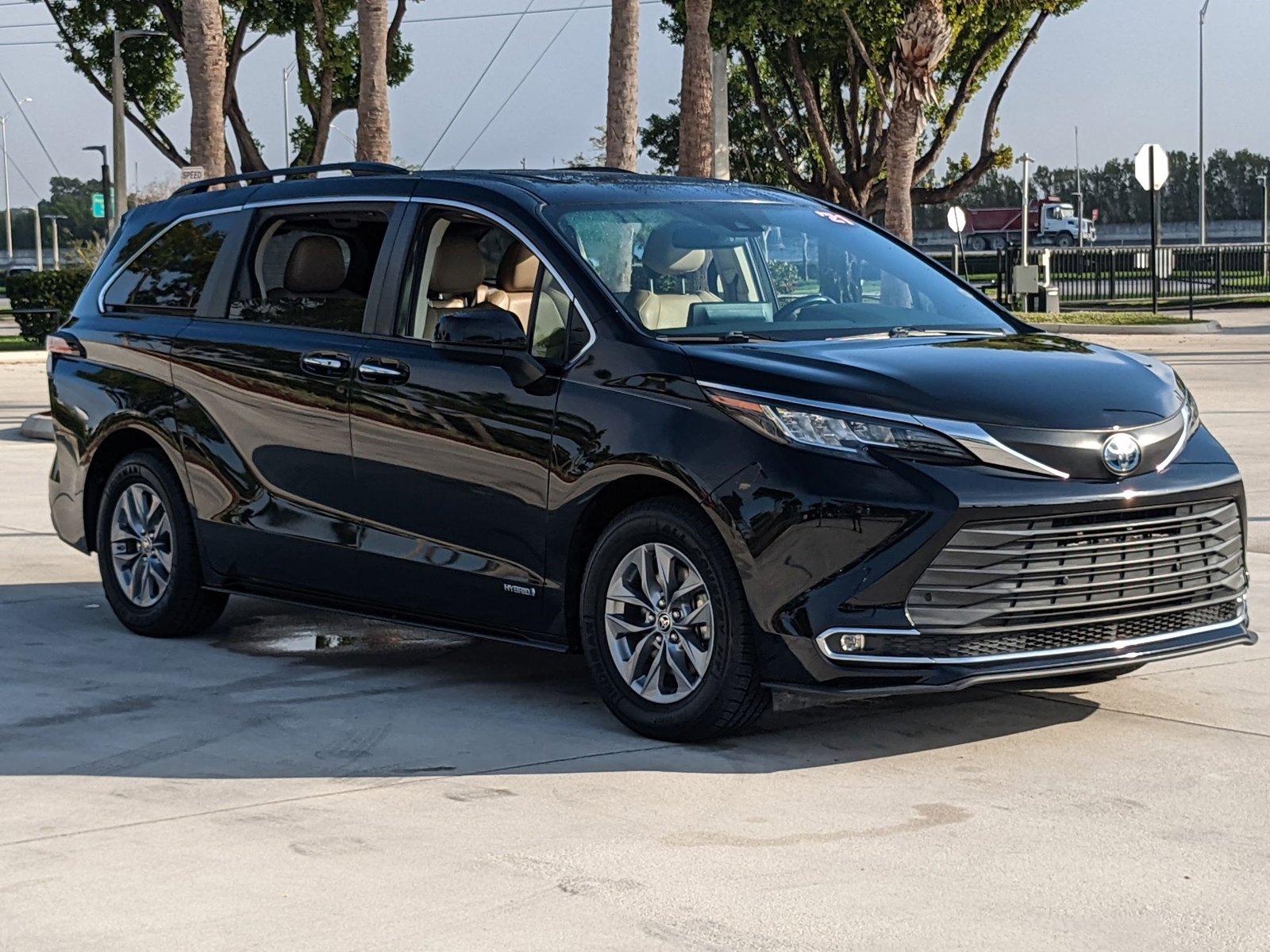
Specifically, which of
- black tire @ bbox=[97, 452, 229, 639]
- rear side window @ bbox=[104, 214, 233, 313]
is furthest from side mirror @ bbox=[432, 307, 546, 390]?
black tire @ bbox=[97, 452, 229, 639]

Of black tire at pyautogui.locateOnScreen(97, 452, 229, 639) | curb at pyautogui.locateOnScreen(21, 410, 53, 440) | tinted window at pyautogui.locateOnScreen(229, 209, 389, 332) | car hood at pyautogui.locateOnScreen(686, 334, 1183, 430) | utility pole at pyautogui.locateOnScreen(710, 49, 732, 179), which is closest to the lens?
car hood at pyautogui.locateOnScreen(686, 334, 1183, 430)

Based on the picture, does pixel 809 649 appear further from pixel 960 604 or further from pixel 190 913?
pixel 190 913

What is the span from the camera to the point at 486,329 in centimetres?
699

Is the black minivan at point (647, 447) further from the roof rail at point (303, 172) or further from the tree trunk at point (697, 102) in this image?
the tree trunk at point (697, 102)

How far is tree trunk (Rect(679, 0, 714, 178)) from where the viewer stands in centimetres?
2819

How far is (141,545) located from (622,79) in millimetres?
16785

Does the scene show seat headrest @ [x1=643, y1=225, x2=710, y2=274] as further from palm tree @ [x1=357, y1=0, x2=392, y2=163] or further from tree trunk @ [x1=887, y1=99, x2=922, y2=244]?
tree trunk @ [x1=887, y1=99, x2=922, y2=244]

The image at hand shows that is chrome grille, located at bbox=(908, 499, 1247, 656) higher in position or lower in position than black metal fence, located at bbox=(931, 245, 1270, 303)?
lower

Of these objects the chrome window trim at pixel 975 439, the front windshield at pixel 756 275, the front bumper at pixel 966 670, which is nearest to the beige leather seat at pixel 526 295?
the front windshield at pixel 756 275

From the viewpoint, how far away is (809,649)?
6.14 metres

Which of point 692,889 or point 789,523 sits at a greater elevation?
point 789,523

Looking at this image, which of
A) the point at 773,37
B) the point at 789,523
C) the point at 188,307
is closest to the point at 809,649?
the point at 789,523

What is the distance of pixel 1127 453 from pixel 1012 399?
0.39m

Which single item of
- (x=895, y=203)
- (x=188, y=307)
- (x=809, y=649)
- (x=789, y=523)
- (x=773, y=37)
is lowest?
(x=809, y=649)
